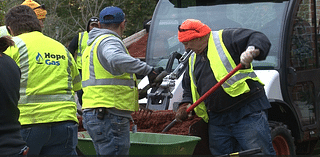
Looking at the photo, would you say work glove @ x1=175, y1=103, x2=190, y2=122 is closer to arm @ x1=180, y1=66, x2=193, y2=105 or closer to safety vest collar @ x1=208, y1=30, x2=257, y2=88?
arm @ x1=180, y1=66, x2=193, y2=105

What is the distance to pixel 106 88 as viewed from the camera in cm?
430

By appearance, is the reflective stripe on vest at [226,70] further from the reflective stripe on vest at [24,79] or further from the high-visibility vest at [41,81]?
the reflective stripe on vest at [24,79]

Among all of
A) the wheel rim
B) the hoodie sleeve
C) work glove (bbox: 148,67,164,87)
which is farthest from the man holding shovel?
the wheel rim

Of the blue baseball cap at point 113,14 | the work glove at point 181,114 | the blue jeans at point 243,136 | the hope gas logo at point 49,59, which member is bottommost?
the blue jeans at point 243,136

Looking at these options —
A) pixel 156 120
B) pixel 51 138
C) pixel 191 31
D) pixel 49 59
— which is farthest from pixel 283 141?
pixel 49 59

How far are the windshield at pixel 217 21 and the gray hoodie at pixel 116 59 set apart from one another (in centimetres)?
216

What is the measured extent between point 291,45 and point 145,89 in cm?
205

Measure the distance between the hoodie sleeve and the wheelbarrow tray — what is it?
61cm

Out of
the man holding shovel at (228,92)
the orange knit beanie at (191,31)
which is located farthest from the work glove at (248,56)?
the orange knit beanie at (191,31)

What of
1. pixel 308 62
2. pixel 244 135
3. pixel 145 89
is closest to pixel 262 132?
pixel 244 135

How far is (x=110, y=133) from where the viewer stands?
13.9ft

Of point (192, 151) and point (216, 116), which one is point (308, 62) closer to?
point (216, 116)

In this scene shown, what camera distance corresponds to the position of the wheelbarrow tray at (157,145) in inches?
166

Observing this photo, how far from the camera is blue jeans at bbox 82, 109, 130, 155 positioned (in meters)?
4.21
